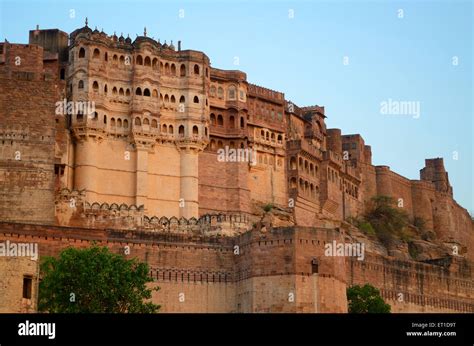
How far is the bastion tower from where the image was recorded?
6575cm

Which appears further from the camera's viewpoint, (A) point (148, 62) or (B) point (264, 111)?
(B) point (264, 111)

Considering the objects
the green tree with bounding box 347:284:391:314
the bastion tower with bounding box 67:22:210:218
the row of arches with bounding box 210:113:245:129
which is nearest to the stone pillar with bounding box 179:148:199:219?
the bastion tower with bounding box 67:22:210:218

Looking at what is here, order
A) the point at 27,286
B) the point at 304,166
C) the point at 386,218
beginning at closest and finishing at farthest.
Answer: the point at 27,286 → the point at 304,166 → the point at 386,218

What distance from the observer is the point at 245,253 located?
5494 centimetres

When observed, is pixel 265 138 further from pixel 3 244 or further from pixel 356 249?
pixel 3 244

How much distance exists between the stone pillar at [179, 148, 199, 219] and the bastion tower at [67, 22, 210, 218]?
0.06 m

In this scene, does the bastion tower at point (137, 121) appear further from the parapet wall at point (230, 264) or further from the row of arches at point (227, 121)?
the parapet wall at point (230, 264)

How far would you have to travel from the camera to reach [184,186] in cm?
6862

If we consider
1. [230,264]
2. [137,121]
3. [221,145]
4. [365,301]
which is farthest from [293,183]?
[230,264]

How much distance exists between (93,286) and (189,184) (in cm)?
2540

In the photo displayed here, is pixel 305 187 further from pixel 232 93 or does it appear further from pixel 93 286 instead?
pixel 93 286

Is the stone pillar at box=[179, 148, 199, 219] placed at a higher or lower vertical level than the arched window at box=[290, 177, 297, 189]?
lower

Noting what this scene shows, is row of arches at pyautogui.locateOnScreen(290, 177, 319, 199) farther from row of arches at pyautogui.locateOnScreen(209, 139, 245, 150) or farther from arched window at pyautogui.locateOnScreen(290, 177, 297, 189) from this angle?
row of arches at pyautogui.locateOnScreen(209, 139, 245, 150)

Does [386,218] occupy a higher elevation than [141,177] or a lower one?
higher
